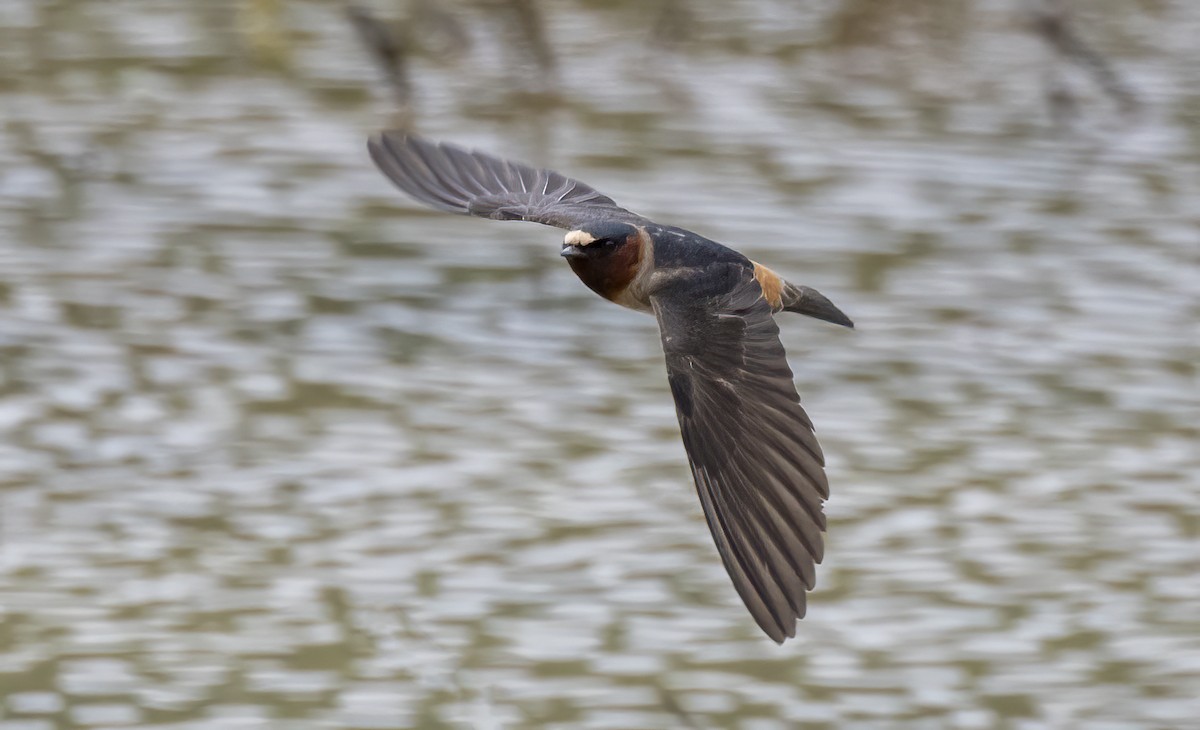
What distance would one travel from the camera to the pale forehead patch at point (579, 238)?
4.82m

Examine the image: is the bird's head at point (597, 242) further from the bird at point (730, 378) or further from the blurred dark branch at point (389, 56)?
the blurred dark branch at point (389, 56)

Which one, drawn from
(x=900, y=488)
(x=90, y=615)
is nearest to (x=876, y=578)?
(x=900, y=488)

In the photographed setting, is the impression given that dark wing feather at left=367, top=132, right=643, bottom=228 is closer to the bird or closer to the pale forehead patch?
the bird

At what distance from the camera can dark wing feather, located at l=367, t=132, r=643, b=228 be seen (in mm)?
5316

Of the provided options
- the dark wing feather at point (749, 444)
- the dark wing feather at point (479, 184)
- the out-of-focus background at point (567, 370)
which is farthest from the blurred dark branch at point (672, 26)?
the dark wing feather at point (749, 444)

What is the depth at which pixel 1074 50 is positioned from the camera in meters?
10.6

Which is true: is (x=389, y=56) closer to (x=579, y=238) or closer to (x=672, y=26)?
(x=672, y=26)

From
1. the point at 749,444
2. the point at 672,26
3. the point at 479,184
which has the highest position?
the point at 479,184

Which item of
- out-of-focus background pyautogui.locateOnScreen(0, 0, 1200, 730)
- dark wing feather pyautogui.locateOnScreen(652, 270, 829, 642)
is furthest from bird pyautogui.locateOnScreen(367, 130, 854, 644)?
out-of-focus background pyautogui.locateOnScreen(0, 0, 1200, 730)

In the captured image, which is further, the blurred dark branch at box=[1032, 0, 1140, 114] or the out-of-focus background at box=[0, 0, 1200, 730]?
the blurred dark branch at box=[1032, 0, 1140, 114]

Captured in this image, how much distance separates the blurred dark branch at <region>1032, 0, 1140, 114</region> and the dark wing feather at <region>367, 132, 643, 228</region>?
520 cm

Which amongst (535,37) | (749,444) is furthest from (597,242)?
(535,37)

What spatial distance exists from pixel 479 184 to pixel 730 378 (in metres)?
1.29

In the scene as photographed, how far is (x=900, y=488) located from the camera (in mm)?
6785
